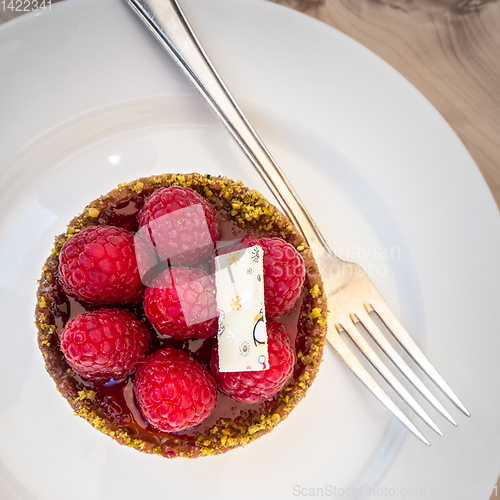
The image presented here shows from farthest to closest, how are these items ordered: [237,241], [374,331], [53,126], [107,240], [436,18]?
[436,18] < [53,126] < [374,331] < [237,241] < [107,240]

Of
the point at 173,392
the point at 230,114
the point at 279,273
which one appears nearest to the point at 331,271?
the point at 279,273

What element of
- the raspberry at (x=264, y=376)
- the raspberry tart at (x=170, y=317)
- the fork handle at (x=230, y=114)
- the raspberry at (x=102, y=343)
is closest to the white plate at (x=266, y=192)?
the fork handle at (x=230, y=114)

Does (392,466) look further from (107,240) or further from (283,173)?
(107,240)

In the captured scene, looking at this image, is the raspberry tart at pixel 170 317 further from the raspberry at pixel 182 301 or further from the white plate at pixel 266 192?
the white plate at pixel 266 192

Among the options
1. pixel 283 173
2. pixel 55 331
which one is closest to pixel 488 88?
pixel 283 173

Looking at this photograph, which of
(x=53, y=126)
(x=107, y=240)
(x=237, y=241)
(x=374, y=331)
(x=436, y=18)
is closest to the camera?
(x=107, y=240)

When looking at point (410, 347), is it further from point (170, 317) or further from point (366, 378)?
point (170, 317)
